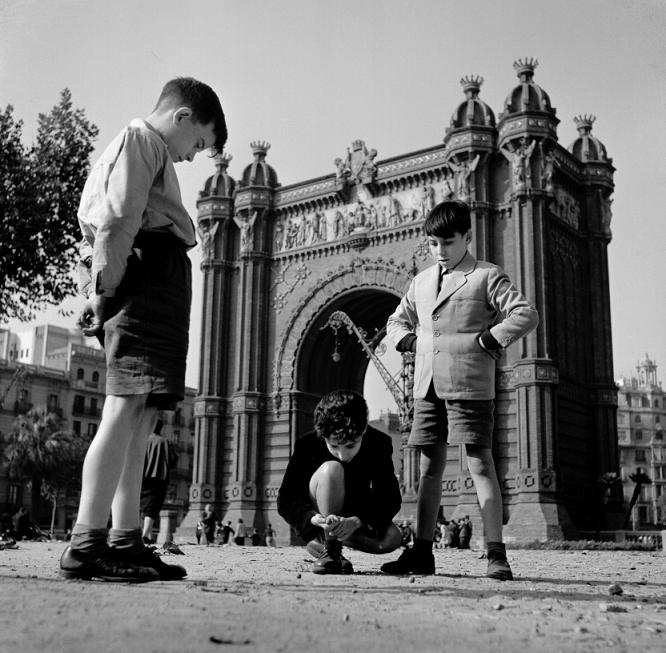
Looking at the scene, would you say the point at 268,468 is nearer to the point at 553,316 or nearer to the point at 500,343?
the point at 553,316

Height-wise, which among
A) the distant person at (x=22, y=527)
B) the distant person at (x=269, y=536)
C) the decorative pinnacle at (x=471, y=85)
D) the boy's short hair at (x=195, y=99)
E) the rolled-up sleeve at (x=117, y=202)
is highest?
the decorative pinnacle at (x=471, y=85)

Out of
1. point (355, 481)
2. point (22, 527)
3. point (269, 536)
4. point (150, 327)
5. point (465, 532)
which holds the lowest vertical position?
point (269, 536)

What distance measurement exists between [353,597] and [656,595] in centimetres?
173

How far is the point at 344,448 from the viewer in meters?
5.44

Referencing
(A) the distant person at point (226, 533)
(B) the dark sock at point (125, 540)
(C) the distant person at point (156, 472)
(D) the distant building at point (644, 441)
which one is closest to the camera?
(B) the dark sock at point (125, 540)

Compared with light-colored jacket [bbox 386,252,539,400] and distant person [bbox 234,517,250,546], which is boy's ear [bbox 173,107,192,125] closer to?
light-colored jacket [bbox 386,252,539,400]

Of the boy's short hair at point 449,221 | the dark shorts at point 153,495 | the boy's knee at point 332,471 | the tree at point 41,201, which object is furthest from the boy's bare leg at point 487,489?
the tree at point 41,201

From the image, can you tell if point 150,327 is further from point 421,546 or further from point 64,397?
point 64,397

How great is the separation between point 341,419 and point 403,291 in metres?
25.1

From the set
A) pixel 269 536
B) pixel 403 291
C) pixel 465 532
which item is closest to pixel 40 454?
pixel 269 536

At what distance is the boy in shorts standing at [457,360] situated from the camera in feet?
17.9

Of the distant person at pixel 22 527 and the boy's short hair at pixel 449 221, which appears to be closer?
the boy's short hair at pixel 449 221

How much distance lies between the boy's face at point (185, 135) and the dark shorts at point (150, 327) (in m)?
0.50

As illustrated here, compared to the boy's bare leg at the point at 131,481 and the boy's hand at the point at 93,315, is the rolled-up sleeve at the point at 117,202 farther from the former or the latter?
the boy's bare leg at the point at 131,481
